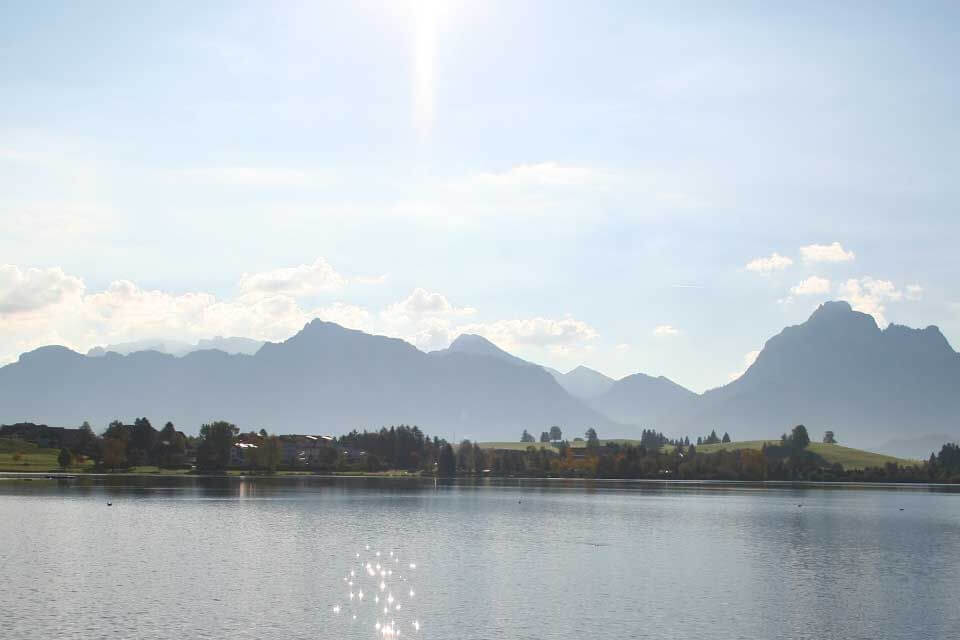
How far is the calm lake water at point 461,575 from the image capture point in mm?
62469

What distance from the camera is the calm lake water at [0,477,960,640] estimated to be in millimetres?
62469

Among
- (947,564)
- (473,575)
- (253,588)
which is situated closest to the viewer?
(253,588)

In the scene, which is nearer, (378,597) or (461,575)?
(378,597)

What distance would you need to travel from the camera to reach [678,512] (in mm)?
170375

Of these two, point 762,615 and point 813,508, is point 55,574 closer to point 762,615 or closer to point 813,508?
point 762,615

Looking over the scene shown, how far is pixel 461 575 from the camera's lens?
272 feet

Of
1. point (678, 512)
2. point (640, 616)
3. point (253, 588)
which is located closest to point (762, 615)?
point (640, 616)

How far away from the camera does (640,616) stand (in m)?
66.3

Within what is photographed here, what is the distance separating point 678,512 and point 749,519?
16438mm

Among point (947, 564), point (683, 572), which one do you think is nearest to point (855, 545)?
point (947, 564)

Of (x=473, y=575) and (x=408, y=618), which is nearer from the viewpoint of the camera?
(x=408, y=618)

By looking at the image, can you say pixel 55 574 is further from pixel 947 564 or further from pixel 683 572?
pixel 947 564

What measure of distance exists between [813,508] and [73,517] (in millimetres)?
140590

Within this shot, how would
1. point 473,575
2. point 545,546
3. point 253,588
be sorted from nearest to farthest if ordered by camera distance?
point 253,588, point 473,575, point 545,546
